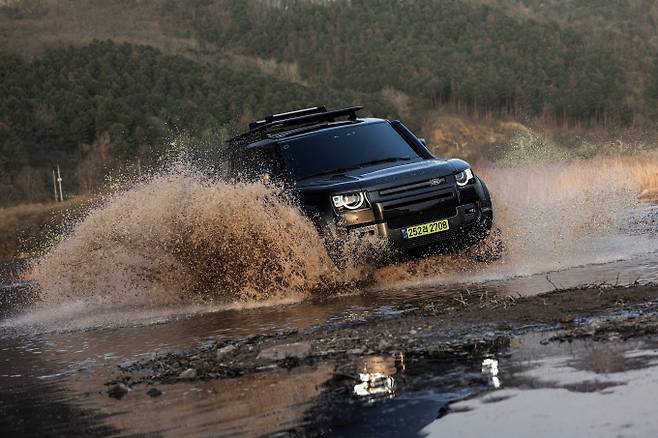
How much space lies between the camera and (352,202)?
11703 mm

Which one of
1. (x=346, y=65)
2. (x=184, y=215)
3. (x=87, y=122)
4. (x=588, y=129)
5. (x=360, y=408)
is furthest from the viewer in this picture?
(x=346, y=65)

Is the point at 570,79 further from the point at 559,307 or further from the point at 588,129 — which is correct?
the point at 559,307

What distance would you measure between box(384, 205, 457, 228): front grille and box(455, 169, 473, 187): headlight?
31 centimetres

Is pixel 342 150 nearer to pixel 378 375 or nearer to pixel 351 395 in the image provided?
pixel 378 375

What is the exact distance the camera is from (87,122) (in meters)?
62.8

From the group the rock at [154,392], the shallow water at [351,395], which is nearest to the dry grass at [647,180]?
the shallow water at [351,395]

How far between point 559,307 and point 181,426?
11.2ft

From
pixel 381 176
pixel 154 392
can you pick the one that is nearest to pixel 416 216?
pixel 381 176

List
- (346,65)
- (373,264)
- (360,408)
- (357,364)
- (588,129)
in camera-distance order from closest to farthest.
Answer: (360,408) → (357,364) → (373,264) → (588,129) → (346,65)

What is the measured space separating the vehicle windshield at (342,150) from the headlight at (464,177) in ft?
3.51

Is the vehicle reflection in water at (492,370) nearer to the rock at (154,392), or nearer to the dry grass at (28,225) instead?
the rock at (154,392)

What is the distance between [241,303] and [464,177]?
2.57m

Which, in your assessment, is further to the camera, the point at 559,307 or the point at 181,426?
the point at 559,307

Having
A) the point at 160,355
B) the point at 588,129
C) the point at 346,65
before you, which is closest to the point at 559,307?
the point at 160,355
